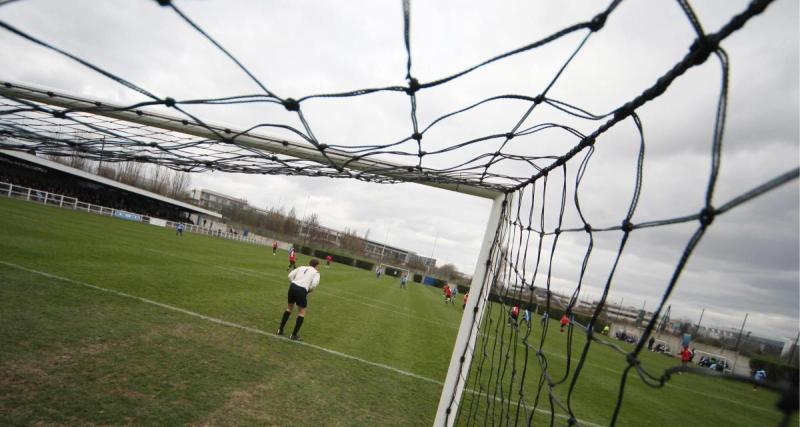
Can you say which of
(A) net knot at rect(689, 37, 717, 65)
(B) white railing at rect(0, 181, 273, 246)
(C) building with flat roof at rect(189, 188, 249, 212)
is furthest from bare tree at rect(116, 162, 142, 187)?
(A) net knot at rect(689, 37, 717, 65)

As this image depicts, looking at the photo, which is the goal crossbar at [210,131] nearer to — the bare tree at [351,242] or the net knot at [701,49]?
the net knot at [701,49]

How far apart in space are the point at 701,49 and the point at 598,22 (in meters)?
0.37

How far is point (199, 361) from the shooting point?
4.54m

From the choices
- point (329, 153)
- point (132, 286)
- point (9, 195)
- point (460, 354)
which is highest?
point (329, 153)

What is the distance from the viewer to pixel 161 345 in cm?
472

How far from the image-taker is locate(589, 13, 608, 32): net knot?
129cm

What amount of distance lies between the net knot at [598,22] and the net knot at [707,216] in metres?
0.74

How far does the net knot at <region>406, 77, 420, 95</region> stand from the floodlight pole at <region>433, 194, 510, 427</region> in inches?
78.6

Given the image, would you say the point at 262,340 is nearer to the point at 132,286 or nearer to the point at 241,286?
the point at 132,286

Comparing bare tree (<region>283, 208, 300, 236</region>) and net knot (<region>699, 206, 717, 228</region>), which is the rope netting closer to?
net knot (<region>699, 206, 717, 228</region>)

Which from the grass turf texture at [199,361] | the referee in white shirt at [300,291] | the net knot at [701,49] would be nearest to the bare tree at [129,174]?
the grass turf texture at [199,361]

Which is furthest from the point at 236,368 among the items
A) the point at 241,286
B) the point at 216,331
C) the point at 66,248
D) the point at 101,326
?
the point at 66,248

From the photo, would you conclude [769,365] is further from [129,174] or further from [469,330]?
[129,174]

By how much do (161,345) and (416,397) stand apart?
3580 millimetres
